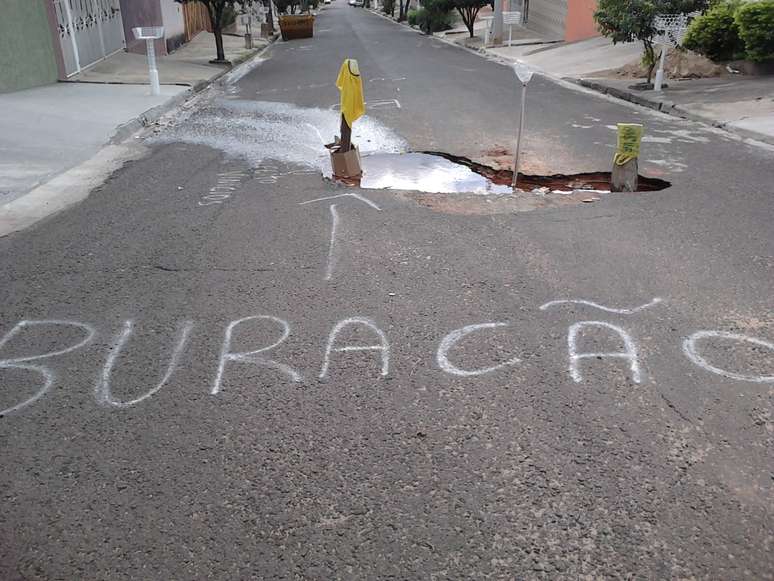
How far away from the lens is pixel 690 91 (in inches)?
551

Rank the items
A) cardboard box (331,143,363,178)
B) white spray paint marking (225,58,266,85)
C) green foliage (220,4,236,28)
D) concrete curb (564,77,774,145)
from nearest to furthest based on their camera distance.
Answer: cardboard box (331,143,363,178) → concrete curb (564,77,774,145) → white spray paint marking (225,58,266,85) → green foliage (220,4,236,28)

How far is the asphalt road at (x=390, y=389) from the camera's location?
102 inches

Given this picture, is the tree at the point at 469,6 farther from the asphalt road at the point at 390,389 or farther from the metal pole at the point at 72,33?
the asphalt road at the point at 390,389

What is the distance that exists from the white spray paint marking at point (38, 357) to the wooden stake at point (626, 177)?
5642 mm

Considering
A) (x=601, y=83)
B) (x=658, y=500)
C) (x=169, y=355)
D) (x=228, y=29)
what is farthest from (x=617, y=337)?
(x=228, y=29)

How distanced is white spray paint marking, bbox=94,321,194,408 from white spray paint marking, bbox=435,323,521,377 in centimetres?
157

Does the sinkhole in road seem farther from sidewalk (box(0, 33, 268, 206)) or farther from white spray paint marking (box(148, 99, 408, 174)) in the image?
sidewalk (box(0, 33, 268, 206))

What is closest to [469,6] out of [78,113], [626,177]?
[78,113]

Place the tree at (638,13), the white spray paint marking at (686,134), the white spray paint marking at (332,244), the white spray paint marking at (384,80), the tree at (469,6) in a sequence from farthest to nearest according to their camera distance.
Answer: the tree at (469,6)
the white spray paint marking at (384,80)
the tree at (638,13)
the white spray paint marking at (686,134)
the white spray paint marking at (332,244)

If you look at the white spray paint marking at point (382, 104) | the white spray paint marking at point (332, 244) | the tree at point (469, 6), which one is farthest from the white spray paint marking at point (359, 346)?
the tree at point (469, 6)

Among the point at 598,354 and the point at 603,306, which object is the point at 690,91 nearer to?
the point at 603,306

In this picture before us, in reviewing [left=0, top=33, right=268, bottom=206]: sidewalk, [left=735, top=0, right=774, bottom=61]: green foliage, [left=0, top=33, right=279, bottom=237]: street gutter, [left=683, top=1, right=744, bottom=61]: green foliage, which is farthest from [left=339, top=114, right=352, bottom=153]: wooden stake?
[left=683, top=1, right=744, bottom=61]: green foliage

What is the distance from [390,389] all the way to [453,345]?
2.05ft

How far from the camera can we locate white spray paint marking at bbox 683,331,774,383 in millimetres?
3637
